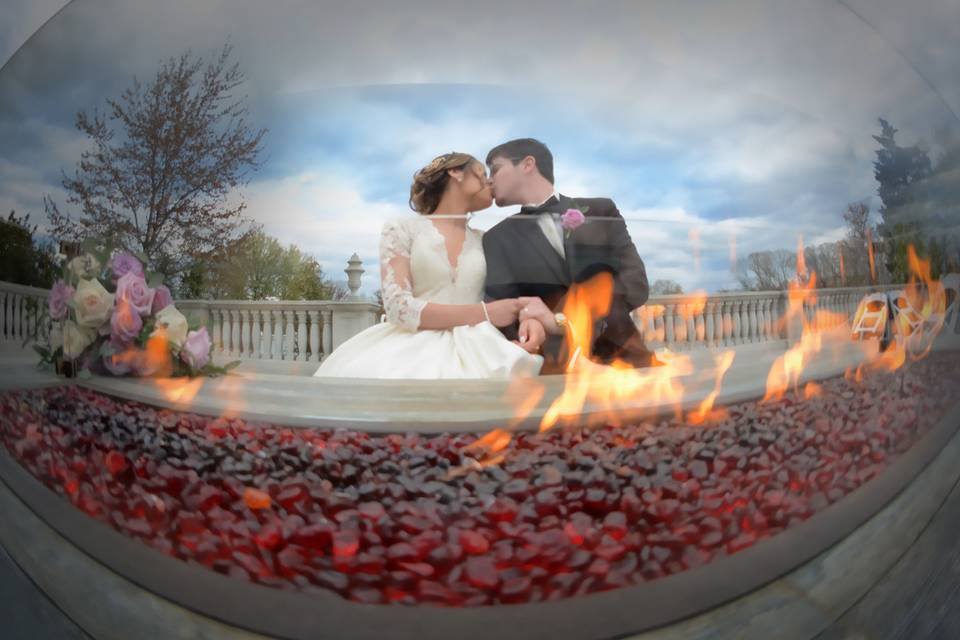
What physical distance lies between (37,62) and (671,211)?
963 millimetres

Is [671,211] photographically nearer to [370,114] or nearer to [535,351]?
[535,351]

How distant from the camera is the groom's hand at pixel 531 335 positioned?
26.5 inches

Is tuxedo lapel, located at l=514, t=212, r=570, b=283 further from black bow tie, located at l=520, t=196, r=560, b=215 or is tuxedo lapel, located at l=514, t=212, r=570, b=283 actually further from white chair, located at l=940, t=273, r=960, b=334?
white chair, located at l=940, t=273, r=960, b=334

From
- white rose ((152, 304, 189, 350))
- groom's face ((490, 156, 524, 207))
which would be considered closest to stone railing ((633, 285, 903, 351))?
groom's face ((490, 156, 524, 207))

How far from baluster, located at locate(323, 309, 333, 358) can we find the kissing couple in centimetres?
1

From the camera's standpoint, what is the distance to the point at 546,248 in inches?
26.2

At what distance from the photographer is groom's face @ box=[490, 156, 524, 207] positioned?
65 centimetres

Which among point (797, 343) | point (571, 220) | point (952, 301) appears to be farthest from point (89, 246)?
point (952, 301)

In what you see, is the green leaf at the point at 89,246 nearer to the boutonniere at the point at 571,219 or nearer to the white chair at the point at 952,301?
the boutonniere at the point at 571,219

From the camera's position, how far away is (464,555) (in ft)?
2.18

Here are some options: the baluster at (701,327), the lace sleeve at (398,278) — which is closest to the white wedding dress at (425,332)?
the lace sleeve at (398,278)

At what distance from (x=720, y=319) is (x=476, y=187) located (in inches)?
13.7

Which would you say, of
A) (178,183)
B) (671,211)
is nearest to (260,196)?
(178,183)

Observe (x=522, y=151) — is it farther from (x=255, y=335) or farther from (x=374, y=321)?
(x=255, y=335)
